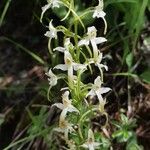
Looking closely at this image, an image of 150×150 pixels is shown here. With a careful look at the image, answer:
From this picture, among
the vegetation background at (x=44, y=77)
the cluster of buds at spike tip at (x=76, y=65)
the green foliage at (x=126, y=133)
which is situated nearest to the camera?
the cluster of buds at spike tip at (x=76, y=65)

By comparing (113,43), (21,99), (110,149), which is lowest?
(110,149)

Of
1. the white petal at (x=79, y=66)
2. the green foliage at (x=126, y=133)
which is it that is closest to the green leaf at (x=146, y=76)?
the green foliage at (x=126, y=133)

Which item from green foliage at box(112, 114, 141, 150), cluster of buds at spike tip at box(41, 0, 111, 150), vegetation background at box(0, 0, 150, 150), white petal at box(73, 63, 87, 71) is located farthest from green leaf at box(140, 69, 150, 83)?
white petal at box(73, 63, 87, 71)

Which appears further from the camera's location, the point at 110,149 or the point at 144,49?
the point at 144,49

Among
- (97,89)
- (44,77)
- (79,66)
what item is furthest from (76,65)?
(44,77)

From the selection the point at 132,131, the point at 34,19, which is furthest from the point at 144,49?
the point at 34,19

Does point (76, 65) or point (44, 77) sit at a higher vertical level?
point (76, 65)

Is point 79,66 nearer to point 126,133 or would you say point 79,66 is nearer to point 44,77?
point 126,133

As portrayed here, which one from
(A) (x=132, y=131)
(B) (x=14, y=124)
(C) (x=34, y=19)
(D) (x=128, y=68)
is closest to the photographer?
(A) (x=132, y=131)

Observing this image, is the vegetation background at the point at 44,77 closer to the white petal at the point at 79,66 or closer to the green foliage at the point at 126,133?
the green foliage at the point at 126,133

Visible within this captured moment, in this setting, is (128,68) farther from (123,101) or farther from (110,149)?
(110,149)

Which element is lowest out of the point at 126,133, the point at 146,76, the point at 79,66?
the point at 126,133
